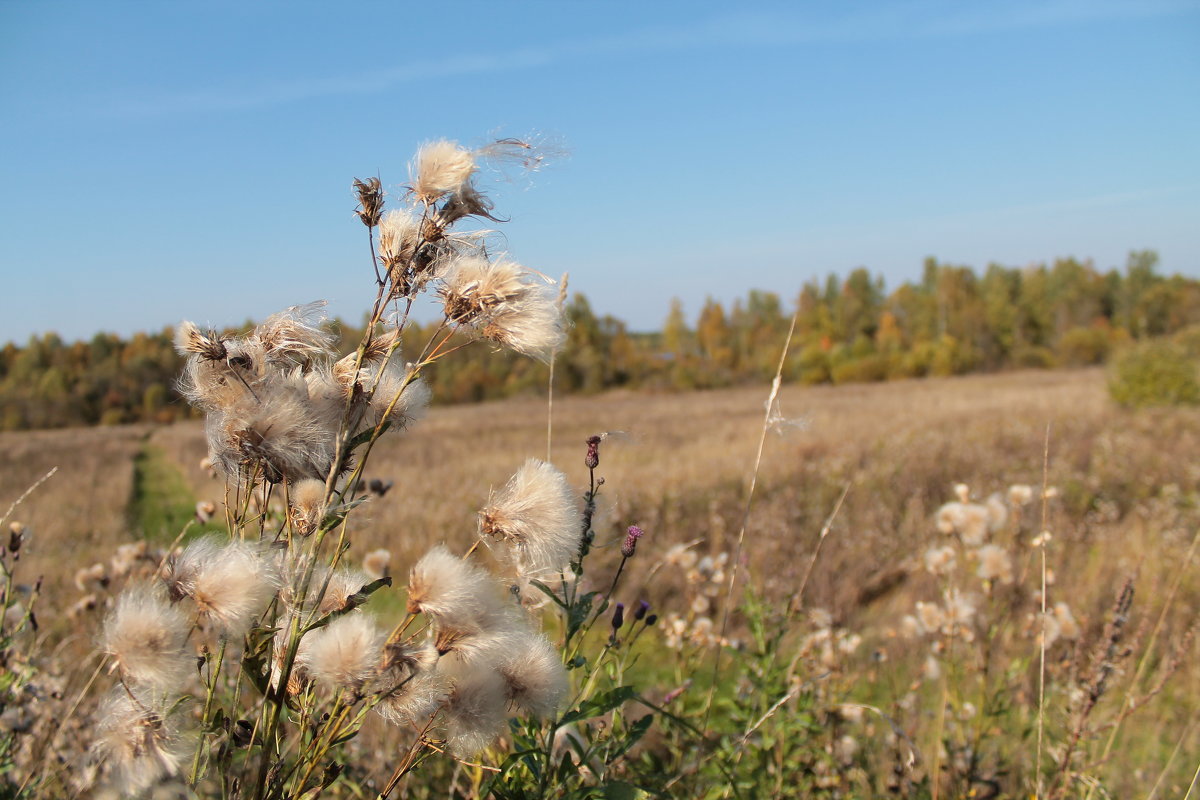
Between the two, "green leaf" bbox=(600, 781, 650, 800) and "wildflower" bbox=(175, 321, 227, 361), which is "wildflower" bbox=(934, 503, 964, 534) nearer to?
"green leaf" bbox=(600, 781, 650, 800)

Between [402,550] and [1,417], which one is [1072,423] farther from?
[1,417]

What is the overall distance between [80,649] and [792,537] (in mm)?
5697

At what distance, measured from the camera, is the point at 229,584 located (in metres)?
0.82

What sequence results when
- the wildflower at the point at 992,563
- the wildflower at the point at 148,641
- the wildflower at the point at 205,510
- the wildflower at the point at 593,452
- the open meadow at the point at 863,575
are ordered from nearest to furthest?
1. the wildflower at the point at 148,641
2. the wildflower at the point at 593,452
3. the wildflower at the point at 205,510
4. the open meadow at the point at 863,575
5. the wildflower at the point at 992,563

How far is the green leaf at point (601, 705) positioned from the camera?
1076 millimetres

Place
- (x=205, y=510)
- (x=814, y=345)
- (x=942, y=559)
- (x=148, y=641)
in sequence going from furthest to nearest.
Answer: (x=814, y=345) → (x=942, y=559) → (x=205, y=510) → (x=148, y=641)

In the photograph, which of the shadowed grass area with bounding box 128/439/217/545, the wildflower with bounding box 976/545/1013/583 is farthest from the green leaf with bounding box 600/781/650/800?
the shadowed grass area with bounding box 128/439/217/545

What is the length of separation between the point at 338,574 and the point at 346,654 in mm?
178

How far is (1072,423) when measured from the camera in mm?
13555

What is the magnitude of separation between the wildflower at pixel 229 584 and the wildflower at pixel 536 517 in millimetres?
266

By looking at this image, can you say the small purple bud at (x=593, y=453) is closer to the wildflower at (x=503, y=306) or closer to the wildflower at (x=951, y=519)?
the wildflower at (x=503, y=306)

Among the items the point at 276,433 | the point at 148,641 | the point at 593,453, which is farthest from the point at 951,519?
the point at 148,641

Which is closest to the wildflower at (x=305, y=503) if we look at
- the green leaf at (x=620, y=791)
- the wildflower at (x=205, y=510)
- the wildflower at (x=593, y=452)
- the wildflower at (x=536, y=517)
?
the wildflower at (x=536, y=517)

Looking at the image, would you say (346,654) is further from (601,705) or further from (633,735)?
(633,735)
